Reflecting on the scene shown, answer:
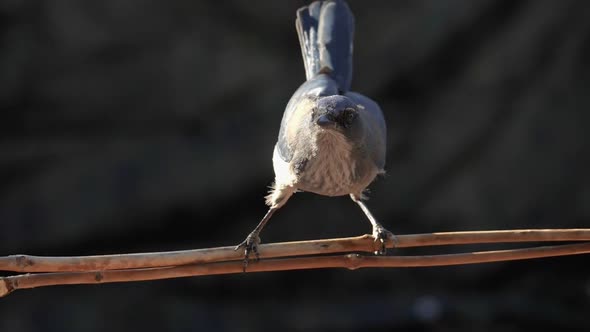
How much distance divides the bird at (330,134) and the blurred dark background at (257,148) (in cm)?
190

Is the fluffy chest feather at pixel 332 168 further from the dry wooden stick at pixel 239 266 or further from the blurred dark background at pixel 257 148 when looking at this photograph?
the blurred dark background at pixel 257 148

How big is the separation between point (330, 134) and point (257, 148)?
2.74 m

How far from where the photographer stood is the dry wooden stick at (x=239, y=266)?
8.29 ft

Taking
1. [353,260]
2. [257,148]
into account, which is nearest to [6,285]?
[353,260]

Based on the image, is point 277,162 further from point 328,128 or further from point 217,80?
point 217,80

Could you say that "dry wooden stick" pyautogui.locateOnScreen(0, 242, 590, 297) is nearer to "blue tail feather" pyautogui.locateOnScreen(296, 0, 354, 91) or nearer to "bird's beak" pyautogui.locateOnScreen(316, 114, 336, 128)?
"bird's beak" pyautogui.locateOnScreen(316, 114, 336, 128)

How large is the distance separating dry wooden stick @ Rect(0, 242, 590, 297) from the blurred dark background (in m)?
3.37

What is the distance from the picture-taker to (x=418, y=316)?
6.48 m

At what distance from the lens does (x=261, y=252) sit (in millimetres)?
2662

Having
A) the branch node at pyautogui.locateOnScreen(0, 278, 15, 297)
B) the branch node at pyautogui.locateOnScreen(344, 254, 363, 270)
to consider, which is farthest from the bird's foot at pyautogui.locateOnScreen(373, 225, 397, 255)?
the branch node at pyautogui.locateOnScreen(0, 278, 15, 297)

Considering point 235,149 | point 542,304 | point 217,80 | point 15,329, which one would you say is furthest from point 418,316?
point 15,329

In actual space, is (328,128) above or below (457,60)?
below

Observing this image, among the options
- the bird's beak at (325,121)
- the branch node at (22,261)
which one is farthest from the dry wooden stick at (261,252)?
the bird's beak at (325,121)

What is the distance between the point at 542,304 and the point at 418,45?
204cm
